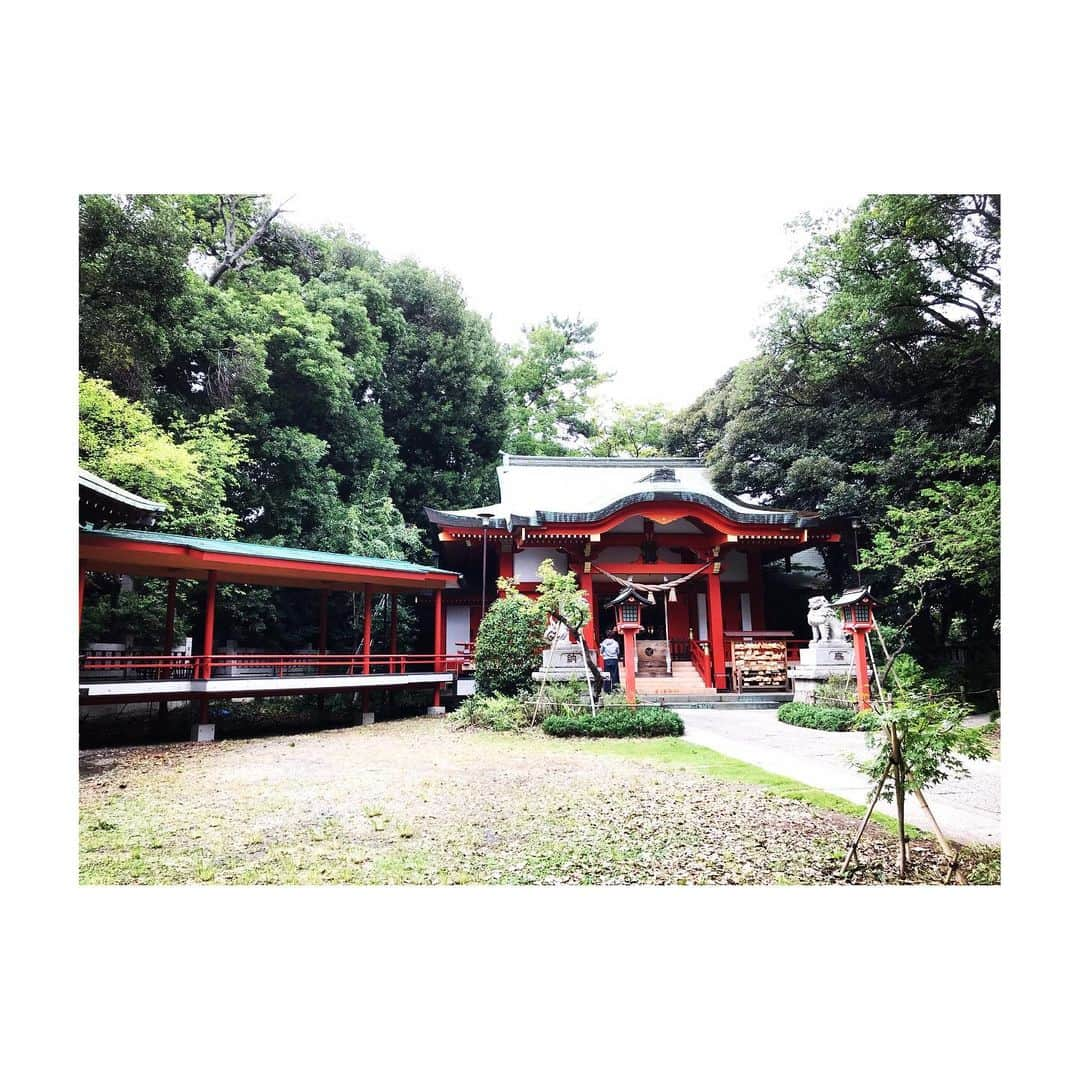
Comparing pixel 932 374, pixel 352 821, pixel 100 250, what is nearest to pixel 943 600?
pixel 932 374

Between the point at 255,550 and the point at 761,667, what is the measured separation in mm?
5059

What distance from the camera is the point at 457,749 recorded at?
4.66 m

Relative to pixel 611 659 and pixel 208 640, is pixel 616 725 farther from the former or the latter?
pixel 208 640

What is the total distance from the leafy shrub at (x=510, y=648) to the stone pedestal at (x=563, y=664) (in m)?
0.13

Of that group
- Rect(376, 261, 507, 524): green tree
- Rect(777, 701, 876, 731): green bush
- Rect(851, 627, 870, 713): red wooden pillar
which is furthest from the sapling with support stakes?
Rect(376, 261, 507, 524): green tree

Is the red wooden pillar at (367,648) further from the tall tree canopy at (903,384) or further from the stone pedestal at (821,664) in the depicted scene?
the stone pedestal at (821,664)

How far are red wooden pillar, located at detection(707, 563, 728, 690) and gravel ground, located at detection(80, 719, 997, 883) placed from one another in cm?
322

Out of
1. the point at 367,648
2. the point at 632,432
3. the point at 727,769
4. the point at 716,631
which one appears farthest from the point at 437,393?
the point at 727,769

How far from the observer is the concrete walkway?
314 cm

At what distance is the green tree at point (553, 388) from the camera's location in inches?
204

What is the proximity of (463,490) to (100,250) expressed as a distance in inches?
169

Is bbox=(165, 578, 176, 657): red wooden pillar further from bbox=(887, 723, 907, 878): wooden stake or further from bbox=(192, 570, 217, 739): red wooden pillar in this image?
bbox=(887, 723, 907, 878): wooden stake

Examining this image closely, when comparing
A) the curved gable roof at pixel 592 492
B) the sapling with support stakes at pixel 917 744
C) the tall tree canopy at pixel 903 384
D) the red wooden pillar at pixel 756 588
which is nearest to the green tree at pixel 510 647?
the curved gable roof at pixel 592 492

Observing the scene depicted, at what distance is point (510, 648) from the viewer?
638 centimetres
